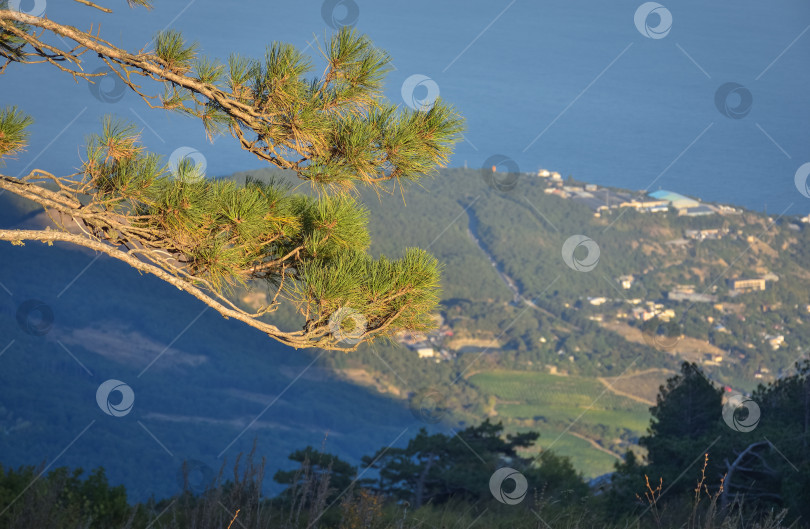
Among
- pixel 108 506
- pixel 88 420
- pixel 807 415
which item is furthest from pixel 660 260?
pixel 108 506

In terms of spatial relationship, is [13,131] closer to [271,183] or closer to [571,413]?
[271,183]

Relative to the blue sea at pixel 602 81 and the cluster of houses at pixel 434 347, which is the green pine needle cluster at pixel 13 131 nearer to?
the cluster of houses at pixel 434 347

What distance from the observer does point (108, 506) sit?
181 inches

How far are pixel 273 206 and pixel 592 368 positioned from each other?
45802 mm

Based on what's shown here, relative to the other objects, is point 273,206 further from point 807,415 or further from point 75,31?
point 807,415

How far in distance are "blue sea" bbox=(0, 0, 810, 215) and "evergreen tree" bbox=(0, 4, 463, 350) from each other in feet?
148

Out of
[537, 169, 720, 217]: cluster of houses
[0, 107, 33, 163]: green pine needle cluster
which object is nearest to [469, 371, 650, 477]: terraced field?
[537, 169, 720, 217]: cluster of houses

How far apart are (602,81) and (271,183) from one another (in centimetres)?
9917

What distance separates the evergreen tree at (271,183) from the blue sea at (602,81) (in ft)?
148

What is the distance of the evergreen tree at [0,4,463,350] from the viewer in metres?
2.49

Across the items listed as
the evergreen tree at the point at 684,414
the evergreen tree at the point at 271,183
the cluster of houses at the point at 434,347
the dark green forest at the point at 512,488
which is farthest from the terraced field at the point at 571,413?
the evergreen tree at the point at 271,183

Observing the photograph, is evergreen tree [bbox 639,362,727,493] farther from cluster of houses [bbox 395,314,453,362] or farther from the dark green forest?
cluster of houses [bbox 395,314,453,362]

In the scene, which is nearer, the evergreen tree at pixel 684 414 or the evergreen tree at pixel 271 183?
the evergreen tree at pixel 271 183

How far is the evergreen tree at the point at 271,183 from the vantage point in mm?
2486
